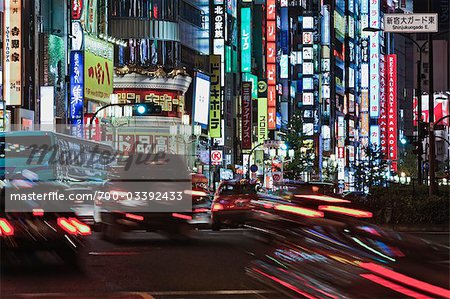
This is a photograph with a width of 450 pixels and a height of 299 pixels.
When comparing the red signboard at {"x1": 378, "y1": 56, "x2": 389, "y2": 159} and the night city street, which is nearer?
the night city street

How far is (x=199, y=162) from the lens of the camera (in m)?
88.4

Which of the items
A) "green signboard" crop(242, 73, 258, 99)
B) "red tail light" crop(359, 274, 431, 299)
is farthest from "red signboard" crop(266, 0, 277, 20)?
"red tail light" crop(359, 274, 431, 299)

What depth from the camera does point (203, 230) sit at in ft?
111

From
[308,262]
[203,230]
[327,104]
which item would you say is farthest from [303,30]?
[308,262]

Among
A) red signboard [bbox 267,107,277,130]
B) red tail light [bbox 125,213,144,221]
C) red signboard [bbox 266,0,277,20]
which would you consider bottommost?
red tail light [bbox 125,213,144,221]

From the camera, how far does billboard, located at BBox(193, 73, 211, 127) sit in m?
87.9

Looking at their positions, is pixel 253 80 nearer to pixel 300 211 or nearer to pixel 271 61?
pixel 271 61

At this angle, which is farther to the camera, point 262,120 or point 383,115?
point 383,115

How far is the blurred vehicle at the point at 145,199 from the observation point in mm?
24297

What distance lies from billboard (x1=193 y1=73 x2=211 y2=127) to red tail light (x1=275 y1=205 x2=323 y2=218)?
70.4m

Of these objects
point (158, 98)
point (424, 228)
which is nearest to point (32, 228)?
point (424, 228)

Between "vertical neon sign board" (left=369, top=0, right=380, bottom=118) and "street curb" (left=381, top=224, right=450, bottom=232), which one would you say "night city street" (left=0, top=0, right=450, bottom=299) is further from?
"vertical neon sign board" (left=369, top=0, right=380, bottom=118)

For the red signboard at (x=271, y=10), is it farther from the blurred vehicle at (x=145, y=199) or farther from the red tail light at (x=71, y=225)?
the red tail light at (x=71, y=225)

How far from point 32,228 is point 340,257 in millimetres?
8196
